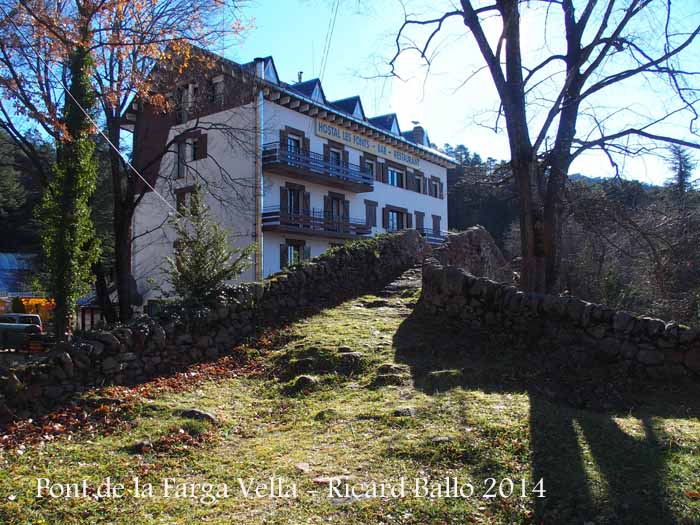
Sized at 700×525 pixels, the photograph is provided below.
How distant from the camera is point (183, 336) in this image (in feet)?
29.9

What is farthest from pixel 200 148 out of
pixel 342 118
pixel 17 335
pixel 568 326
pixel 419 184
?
pixel 568 326

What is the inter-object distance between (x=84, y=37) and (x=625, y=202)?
414 inches

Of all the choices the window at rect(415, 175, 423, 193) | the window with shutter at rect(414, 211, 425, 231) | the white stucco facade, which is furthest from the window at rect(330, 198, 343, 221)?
the window at rect(415, 175, 423, 193)

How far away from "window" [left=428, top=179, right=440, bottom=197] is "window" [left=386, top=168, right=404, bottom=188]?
12.7 ft

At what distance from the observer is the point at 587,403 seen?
6.55 metres

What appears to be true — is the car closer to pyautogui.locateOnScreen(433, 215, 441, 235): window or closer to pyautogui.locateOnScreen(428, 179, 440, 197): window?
pyautogui.locateOnScreen(433, 215, 441, 235): window

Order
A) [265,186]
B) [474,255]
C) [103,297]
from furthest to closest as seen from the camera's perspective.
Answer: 1. [265,186]
2. [474,255]
3. [103,297]

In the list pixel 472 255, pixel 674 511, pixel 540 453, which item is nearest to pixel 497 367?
pixel 540 453

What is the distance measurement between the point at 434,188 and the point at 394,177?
18.2 ft

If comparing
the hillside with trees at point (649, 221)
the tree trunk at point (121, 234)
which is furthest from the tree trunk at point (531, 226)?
the tree trunk at point (121, 234)

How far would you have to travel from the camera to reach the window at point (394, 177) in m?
36.6

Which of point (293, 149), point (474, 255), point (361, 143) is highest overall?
point (361, 143)

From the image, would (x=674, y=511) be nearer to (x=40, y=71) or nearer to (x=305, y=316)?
(x=305, y=316)

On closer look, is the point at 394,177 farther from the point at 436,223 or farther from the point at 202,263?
the point at 202,263
